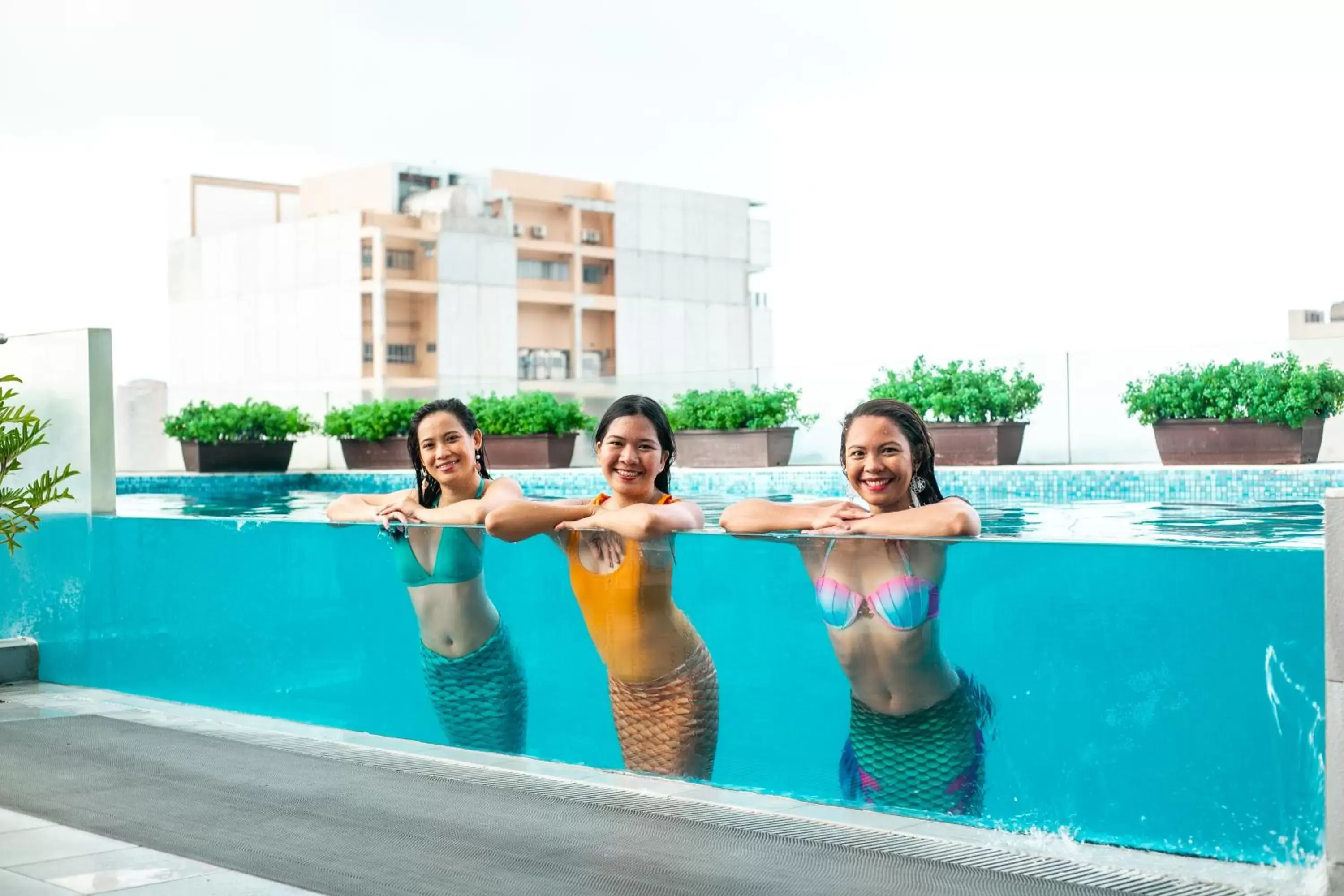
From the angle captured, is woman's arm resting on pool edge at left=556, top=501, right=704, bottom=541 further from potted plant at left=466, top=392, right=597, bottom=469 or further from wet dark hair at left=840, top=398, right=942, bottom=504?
potted plant at left=466, top=392, right=597, bottom=469

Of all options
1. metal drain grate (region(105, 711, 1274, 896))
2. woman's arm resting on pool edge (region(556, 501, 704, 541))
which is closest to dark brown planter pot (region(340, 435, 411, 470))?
metal drain grate (region(105, 711, 1274, 896))

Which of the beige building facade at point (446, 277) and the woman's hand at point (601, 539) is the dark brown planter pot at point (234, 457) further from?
the beige building facade at point (446, 277)

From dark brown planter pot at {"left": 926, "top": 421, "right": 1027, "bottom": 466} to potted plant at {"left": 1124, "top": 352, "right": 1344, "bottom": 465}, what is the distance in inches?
54.7

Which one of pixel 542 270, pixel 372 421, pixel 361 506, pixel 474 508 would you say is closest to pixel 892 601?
pixel 474 508

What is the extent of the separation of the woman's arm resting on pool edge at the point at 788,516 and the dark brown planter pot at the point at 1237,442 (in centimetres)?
969

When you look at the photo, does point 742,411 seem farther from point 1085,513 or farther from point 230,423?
point 230,423

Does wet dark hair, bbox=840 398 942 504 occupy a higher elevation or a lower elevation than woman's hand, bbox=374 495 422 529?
higher

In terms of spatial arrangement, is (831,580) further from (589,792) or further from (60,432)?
(60,432)

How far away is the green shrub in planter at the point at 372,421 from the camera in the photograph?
17734 mm

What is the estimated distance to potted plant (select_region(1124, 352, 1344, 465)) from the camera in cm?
1238

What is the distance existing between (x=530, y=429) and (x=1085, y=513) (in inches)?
310

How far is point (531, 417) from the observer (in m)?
16.8

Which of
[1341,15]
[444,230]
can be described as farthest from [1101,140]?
[444,230]

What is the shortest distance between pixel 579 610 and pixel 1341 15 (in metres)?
38.7
